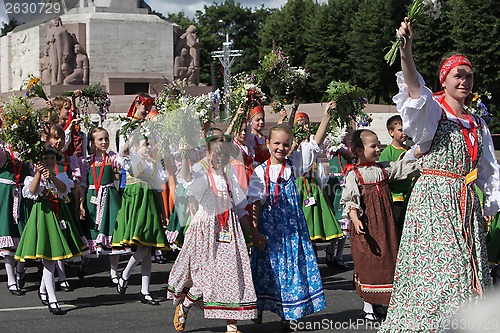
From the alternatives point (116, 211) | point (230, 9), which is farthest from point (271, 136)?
point (230, 9)

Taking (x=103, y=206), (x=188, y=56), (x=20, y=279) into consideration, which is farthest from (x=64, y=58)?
(x=20, y=279)

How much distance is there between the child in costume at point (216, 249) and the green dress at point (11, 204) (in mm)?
3279

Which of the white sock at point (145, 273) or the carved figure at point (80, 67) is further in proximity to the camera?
the carved figure at point (80, 67)

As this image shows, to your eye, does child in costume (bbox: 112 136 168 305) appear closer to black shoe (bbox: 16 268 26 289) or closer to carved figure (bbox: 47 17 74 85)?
black shoe (bbox: 16 268 26 289)

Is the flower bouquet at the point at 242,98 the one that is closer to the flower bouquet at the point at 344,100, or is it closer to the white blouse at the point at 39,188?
the flower bouquet at the point at 344,100

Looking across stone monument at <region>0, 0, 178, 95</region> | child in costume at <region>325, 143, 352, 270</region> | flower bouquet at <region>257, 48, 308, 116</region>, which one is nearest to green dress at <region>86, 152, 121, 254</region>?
flower bouquet at <region>257, 48, 308, 116</region>

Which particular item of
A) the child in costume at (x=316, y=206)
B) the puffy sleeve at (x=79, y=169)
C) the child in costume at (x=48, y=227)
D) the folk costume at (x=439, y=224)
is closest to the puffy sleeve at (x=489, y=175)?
the folk costume at (x=439, y=224)

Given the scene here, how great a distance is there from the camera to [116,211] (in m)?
10.2

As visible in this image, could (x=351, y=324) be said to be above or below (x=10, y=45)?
below

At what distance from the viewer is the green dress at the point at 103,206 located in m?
10.0

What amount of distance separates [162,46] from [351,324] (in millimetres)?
26790

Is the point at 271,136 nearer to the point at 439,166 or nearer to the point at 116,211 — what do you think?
the point at 439,166

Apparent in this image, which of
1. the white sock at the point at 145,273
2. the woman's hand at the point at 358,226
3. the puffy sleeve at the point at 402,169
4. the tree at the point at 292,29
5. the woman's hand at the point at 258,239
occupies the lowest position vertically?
the white sock at the point at 145,273

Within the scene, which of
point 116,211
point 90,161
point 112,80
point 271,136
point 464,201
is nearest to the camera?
point 464,201
